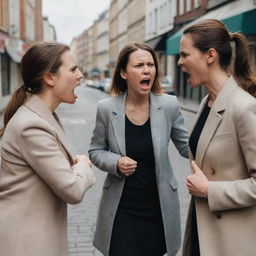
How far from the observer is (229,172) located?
2.30 metres

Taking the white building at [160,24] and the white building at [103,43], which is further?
the white building at [103,43]

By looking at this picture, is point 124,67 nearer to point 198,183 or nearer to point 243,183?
point 198,183

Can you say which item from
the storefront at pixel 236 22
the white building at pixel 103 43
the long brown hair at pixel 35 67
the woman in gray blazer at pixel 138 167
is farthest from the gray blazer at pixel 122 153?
the white building at pixel 103 43

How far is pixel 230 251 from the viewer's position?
236 cm

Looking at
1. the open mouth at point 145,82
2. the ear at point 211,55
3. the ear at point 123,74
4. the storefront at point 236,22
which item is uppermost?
the storefront at point 236,22

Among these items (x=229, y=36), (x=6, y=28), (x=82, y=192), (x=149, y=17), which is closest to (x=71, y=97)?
(x=82, y=192)

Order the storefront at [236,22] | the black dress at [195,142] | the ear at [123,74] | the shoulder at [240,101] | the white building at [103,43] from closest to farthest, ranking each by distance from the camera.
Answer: the shoulder at [240,101] → the black dress at [195,142] → the ear at [123,74] → the storefront at [236,22] → the white building at [103,43]

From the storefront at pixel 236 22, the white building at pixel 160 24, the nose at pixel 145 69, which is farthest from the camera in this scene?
the white building at pixel 160 24

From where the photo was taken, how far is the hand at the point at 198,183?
2.34m

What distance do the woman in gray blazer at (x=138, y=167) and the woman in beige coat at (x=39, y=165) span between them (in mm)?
721

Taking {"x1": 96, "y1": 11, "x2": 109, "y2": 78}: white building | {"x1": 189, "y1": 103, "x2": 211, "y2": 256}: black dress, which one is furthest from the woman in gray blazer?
{"x1": 96, "y1": 11, "x2": 109, "y2": 78}: white building

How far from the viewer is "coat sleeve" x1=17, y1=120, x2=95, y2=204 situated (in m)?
2.10

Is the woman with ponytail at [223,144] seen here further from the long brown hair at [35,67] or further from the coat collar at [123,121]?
the long brown hair at [35,67]

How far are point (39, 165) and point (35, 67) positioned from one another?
513 mm
